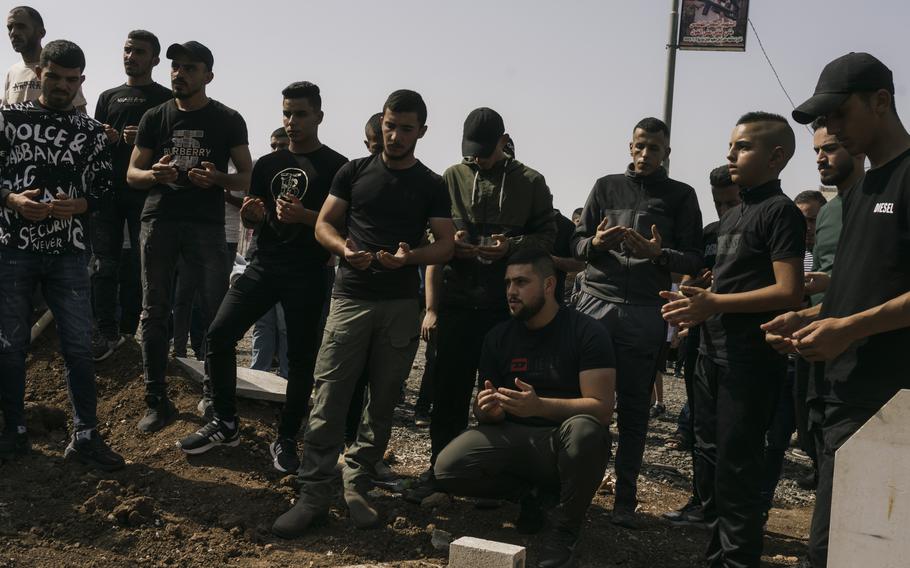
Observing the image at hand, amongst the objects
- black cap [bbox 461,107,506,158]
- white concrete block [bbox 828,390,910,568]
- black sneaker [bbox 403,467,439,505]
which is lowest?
black sneaker [bbox 403,467,439,505]

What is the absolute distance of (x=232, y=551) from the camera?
5.07 metres

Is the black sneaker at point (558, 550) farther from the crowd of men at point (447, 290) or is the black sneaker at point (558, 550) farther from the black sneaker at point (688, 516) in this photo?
the black sneaker at point (688, 516)

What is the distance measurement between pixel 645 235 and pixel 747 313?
4.57ft

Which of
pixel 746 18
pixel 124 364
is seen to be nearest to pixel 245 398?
pixel 124 364

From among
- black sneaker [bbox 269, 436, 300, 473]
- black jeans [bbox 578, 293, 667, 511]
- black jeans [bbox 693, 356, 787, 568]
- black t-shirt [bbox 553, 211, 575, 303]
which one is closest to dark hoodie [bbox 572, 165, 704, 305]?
black jeans [bbox 578, 293, 667, 511]

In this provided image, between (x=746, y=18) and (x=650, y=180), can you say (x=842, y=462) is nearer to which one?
(x=650, y=180)

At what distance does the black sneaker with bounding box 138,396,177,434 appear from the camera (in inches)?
259

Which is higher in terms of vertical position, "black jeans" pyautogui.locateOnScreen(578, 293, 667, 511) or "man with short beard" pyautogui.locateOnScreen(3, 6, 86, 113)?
"man with short beard" pyautogui.locateOnScreen(3, 6, 86, 113)

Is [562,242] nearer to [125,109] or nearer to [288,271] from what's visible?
[288,271]

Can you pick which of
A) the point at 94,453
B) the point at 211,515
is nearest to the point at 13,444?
the point at 94,453

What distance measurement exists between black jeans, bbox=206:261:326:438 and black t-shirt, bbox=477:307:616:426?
120 cm

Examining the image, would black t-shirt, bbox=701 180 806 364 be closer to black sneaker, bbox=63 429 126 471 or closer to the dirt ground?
the dirt ground

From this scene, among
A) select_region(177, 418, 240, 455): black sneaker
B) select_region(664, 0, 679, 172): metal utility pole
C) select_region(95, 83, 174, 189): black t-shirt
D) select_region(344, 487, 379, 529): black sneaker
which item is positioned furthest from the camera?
select_region(664, 0, 679, 172): metal utility pole

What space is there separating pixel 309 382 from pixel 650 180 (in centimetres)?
255
